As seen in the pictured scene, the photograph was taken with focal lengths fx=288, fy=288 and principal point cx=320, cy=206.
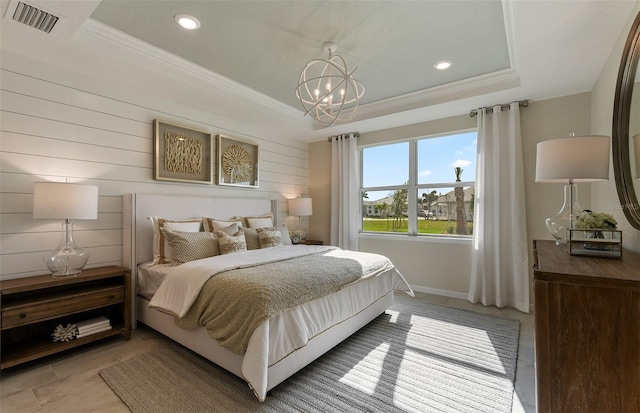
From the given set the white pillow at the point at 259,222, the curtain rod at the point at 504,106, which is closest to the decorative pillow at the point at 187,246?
the white pillow at the point at 259,222

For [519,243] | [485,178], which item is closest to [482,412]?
[519,243]

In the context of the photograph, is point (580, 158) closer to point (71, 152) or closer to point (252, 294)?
point (252, 294)

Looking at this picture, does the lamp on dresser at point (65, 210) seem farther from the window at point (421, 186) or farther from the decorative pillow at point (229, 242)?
the window at point (421, 186)

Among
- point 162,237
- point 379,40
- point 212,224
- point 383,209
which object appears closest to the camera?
point 379,40

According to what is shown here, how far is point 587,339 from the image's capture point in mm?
1063

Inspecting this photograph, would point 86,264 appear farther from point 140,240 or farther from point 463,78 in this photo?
point 463,78

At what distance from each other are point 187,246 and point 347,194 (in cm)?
272

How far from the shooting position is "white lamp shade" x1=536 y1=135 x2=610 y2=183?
5.29ft

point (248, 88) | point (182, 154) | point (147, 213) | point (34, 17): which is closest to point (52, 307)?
point (147, 213)

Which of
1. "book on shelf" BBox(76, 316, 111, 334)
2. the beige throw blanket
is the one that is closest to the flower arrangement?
the beige throw blanket

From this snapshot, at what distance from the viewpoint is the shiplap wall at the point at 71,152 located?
7.70 ft

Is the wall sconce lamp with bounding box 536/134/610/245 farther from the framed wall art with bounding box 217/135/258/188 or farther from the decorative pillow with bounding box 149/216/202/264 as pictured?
the framed wall art with bounding box 217/135/258/188

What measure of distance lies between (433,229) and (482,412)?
109 inches

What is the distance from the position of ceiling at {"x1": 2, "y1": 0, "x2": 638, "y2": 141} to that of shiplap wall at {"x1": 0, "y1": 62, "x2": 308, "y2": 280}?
0.30 metres
